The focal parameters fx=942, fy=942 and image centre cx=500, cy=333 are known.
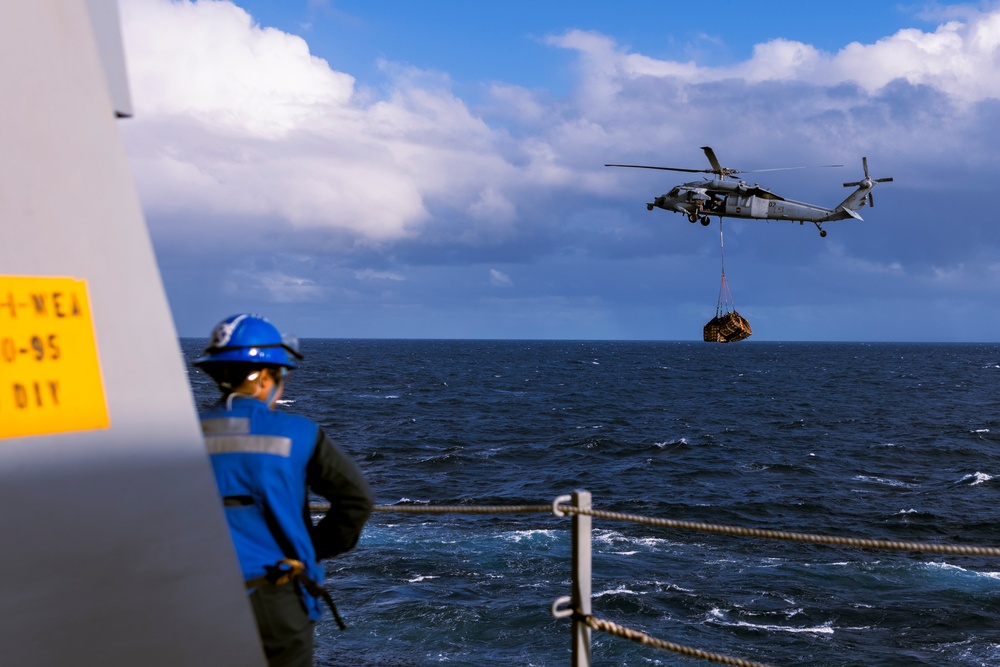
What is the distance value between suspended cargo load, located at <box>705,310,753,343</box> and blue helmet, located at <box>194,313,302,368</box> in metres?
27.2

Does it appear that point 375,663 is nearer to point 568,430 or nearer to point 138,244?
point 138,244

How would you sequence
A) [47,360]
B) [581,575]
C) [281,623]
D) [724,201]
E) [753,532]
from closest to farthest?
1. [47,360]
2. [281,623]
3. [753,532]
4. [581,575]
5. [724,201]

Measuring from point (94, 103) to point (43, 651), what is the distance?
118cm

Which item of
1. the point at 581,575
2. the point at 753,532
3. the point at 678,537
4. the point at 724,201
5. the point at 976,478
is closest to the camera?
the point at 753,532

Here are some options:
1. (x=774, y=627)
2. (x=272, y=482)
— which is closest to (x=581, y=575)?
(x=272, y=482)

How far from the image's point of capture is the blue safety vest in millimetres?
2723

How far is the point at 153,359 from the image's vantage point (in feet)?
6.97

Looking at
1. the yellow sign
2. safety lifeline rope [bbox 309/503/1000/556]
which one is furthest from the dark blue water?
the yellow sign

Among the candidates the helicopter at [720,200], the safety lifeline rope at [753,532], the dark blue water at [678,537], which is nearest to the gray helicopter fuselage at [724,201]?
the helicopter at [720,200]

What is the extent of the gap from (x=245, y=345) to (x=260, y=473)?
42cm

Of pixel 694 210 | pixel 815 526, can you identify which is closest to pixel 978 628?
pixel 815 526

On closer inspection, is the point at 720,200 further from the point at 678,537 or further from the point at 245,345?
the point at 245,345

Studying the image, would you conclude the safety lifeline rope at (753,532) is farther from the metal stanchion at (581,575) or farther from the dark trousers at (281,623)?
the dark trousers at (281,623)

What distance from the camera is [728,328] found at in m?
29.9
